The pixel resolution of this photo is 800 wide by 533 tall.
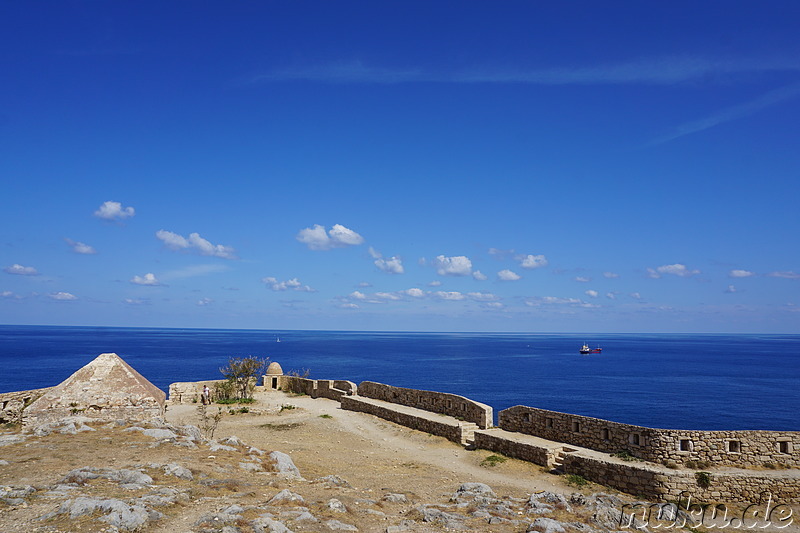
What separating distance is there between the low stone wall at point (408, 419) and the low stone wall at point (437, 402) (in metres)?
1.04

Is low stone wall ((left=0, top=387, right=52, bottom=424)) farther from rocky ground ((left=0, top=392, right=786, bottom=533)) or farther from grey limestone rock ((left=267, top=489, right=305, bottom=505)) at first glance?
grey limestone rock ((left=267, top=489, right=305, bottom=505))

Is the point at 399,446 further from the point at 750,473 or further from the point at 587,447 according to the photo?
the point at 750,473

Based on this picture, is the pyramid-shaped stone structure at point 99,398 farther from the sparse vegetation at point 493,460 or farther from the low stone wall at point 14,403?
the sparse vegetation at point 493,460

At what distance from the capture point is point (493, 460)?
20750 millimetres

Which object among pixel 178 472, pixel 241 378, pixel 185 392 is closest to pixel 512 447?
pixel 178 472

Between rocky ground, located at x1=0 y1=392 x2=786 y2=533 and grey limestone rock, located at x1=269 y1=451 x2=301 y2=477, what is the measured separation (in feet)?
0.20

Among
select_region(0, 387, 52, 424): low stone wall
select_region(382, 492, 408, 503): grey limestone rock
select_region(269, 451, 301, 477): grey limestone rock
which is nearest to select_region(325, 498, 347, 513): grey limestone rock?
select_region(382, 492, 408, 503): grey limestone rock

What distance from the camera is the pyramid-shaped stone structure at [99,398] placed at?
18.5 m

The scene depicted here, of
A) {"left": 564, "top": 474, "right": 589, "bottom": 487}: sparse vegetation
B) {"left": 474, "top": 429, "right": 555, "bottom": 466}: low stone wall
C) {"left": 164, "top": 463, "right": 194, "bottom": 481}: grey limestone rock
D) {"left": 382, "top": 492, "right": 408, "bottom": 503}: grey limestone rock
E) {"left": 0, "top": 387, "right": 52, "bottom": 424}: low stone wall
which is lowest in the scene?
{"left": 564, "top": 474, "right": 589, "bottom": 487}: sparse vegetation

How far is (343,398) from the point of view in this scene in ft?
104

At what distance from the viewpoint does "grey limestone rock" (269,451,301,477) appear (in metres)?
15.1

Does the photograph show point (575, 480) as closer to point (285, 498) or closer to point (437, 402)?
point (437, 402)

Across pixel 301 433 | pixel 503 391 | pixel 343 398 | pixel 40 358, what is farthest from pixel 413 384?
pixel 40 358

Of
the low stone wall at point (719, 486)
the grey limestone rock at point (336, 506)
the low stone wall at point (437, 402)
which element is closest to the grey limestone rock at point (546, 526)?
the grey limestone rock at point (336, 506)
